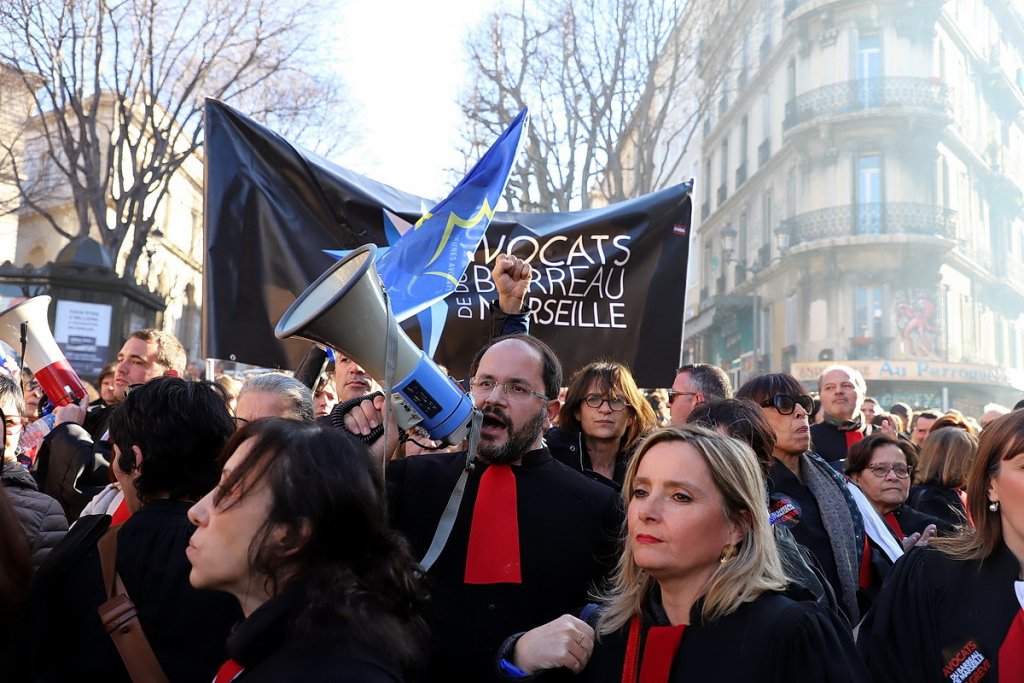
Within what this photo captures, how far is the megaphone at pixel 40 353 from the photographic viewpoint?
4.84 meters

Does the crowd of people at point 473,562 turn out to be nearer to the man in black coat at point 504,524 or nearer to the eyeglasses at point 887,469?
the man in black coat at point 504,524

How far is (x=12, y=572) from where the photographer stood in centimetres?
255

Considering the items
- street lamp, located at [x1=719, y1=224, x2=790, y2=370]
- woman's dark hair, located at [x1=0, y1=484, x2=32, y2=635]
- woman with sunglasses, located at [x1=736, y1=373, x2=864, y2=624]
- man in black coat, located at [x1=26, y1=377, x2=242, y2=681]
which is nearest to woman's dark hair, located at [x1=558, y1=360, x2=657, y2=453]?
woman with sunglasses, located at [x1=736, y1=373, x2=864, y2=624]

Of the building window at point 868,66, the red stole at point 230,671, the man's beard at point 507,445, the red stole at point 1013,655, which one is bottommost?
the red stole at point 1013,655

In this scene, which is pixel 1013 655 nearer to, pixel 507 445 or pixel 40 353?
pixel 507 445

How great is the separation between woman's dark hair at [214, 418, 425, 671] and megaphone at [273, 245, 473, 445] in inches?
17.3

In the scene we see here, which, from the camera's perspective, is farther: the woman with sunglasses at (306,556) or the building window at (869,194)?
the building window at (869,194)

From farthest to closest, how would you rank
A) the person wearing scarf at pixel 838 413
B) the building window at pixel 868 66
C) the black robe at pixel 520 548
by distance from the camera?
1. the building window at pixel 868 66
2. the person wearing scarf at pixel 838 413
3. the black robe at pixel 520 548

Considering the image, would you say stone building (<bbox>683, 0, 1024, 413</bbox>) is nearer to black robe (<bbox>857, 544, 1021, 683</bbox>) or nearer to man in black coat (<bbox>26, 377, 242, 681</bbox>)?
black robe (<bbox>857, 544, 1021, 683</bbox>)

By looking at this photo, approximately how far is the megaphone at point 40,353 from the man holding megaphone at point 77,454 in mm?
71

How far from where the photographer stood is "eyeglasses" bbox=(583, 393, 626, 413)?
14.7 ft

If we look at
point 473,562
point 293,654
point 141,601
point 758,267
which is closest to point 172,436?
point 141,601

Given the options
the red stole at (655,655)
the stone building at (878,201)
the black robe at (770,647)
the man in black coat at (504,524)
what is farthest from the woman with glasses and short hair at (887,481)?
the stone building at (878,201)

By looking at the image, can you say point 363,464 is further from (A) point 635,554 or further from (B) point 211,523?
(A) point 635,554
